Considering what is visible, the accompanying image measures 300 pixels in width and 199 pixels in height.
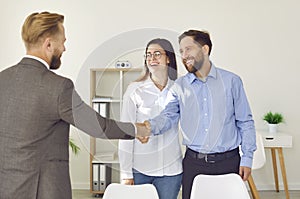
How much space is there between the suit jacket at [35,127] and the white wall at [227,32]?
2.96 meters

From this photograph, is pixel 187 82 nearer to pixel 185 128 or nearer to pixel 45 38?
pixel 185 128

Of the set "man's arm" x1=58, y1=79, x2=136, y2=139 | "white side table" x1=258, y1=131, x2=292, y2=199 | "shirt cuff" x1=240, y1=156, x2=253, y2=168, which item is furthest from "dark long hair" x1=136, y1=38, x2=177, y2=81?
"white side table" x1=258, y1=131, x2=292, y2=199

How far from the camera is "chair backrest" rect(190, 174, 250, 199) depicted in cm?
210

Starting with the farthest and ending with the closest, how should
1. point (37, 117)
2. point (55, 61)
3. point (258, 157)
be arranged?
point (258, 157) < point (55, 61) < point (37, 117)

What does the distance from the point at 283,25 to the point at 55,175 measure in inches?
141

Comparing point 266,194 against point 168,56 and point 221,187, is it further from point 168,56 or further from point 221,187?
point 168,56

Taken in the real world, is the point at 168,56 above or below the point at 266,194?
above

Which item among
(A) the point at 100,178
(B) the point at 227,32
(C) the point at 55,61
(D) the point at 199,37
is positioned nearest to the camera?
(C) the point at 55,61

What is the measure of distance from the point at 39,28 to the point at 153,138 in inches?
29.3

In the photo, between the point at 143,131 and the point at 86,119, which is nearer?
the point at 86,119

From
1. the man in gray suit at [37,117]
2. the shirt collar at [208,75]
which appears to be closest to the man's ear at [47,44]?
the man in gray suit at [37,117]

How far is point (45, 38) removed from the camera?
172 centimetres

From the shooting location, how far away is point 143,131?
199cm

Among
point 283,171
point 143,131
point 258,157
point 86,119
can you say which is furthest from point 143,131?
point 283,171
